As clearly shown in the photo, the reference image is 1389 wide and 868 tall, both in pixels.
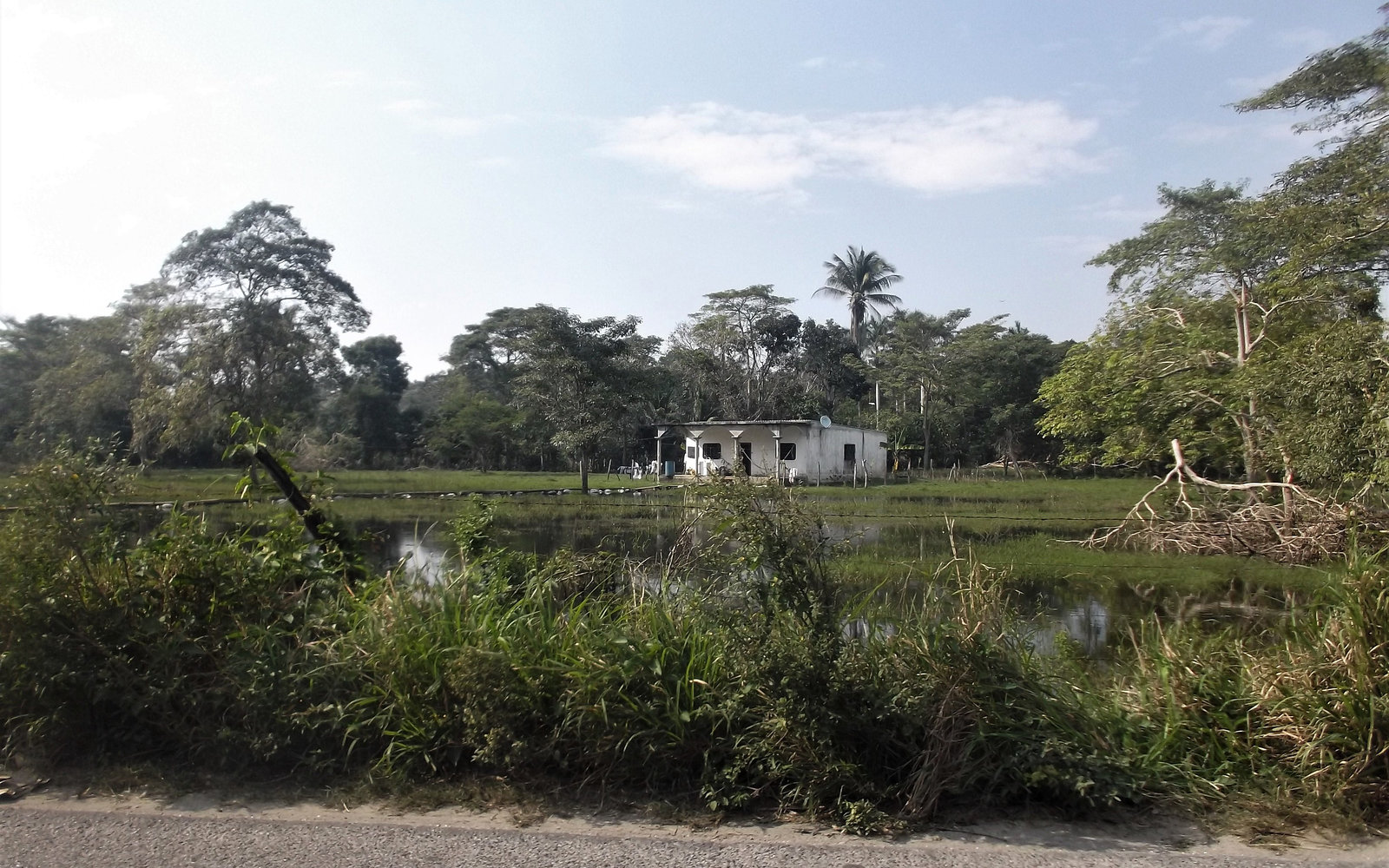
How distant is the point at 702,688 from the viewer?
4621mm

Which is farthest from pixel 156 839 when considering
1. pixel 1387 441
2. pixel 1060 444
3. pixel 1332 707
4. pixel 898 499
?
pixel 1060 444

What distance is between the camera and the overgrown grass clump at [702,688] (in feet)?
14.1

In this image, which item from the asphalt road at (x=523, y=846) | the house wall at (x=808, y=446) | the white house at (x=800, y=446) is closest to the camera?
the asphalt road at (x=523, y=846)

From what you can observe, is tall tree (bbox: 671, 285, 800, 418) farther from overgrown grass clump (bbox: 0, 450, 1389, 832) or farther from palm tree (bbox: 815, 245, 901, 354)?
overgrown grass clump (bbox: 0, 450, 1389, 832)

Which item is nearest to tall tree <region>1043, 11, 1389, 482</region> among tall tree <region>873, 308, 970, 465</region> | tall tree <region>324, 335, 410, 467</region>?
tall tree <region>873, 308, 970, 465</region>

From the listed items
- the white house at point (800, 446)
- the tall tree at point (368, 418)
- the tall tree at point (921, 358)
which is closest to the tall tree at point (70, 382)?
the tall tree at point (368, 418)

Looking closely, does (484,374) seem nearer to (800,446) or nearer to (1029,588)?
(800,446)

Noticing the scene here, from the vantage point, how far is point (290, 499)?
6.23m

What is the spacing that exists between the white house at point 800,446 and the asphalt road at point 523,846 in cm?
3601

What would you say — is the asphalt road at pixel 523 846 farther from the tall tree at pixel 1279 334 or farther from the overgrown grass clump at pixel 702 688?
the tall tree at pixel 1279 334

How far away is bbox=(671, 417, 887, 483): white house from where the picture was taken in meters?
42.1

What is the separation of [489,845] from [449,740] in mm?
814

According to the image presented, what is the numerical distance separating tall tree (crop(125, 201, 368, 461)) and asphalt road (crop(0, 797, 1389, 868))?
3226cm

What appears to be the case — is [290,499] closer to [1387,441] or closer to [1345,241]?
[1387,441]
